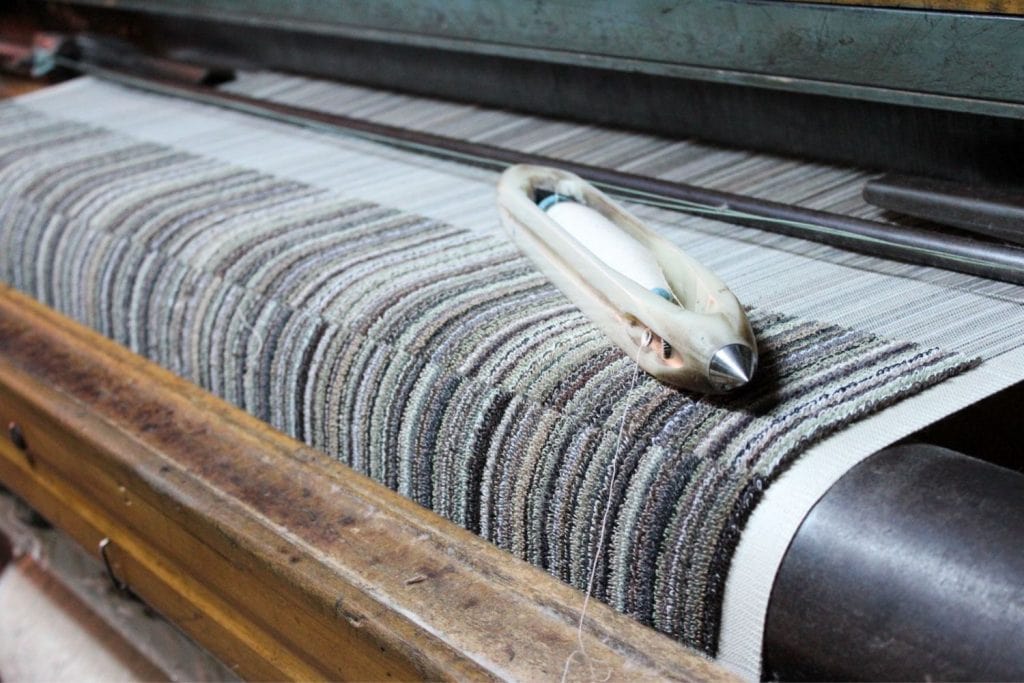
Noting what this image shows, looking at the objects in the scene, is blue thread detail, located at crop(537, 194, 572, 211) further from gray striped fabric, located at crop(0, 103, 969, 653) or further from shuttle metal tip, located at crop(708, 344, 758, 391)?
shuttle metal tip, located at crop(708, 344, 758, 391)

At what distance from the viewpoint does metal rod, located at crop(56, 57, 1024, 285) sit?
917mm

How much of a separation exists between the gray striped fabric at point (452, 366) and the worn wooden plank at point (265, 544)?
21 millimetres

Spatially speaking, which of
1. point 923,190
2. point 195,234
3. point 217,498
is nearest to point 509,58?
point 195,234

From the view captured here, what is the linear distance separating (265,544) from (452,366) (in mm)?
183

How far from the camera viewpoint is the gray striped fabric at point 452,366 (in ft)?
2.32

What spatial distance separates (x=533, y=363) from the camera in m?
0.82

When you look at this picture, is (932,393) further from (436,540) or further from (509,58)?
(509,58)

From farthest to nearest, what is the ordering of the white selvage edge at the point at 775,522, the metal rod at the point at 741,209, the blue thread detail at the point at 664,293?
the metal rod at the point at 741,209 < the blue thread detail at the point at 664,293 < the white selvage edge at the point at 775,522

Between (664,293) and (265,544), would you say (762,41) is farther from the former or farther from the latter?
(265,544)

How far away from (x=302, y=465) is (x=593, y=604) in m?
0.30

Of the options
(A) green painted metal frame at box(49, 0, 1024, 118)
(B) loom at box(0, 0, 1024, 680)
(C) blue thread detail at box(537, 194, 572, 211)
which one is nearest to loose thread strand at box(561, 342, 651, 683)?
(B) loom at box(0, 0, 1024, 680)

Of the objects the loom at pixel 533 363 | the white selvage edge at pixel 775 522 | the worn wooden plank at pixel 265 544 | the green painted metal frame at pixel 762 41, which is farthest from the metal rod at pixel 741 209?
the worn wooden plank at pixel 265 544

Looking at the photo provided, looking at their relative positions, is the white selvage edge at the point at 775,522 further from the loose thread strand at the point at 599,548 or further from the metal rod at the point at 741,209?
the metal rod at the point at 741,209

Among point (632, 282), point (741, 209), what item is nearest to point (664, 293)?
point (632, 282)
